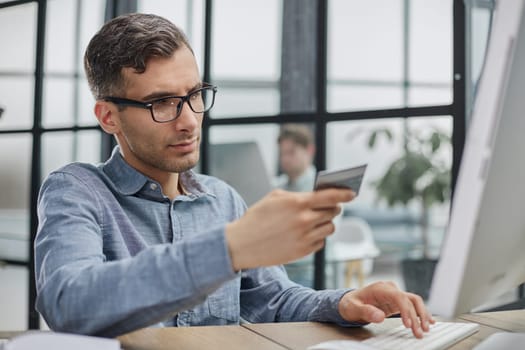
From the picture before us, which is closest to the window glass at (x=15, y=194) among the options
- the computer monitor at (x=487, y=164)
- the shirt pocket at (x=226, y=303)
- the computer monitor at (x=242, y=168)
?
the computer monitor at (x=242, y=168)

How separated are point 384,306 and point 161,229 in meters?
0.50

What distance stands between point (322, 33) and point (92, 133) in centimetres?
129

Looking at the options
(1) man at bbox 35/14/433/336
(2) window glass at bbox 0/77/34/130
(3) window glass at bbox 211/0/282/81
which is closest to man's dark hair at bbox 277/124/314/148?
(3) window glass at bbox 211/0/282/81

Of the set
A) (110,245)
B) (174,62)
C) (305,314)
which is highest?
(174,62)

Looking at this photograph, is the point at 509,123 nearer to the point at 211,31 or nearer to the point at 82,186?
the point at 82,186

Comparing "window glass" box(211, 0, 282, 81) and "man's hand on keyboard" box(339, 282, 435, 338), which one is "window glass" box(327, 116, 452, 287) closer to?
"man's hand on keyboard" box(339, 282, 435, 338)

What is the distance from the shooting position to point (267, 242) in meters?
0.77

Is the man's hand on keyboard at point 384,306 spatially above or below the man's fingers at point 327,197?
below

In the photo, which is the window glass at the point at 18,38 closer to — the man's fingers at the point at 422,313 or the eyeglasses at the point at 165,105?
the eyeglasses at the point at 165,105

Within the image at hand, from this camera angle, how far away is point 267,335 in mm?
1019

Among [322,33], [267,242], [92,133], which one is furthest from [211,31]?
[267,242]

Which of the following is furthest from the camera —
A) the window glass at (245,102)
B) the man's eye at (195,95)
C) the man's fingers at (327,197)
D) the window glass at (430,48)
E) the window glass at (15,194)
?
the window glass at (15,194)

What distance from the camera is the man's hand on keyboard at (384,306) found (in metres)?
1.00

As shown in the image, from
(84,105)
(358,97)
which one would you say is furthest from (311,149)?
(84,105)
